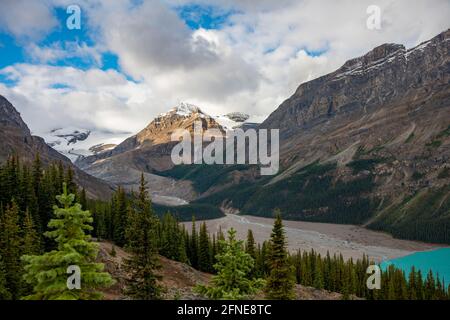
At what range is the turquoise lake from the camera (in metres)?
149

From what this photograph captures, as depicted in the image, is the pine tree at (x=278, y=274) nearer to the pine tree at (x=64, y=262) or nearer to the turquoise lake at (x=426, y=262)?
the pine tree at (x=64, y=262)

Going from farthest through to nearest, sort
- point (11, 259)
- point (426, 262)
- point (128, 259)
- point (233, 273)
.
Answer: point (426, 262), point (11, 259), point (128, 259), point (233, 273)

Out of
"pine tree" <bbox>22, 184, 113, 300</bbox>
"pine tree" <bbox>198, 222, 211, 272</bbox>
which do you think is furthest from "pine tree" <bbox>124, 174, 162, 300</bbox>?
"pine tree" <bbox>198, 222, 211, 272</bbox>

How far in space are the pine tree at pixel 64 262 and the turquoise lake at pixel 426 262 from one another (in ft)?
473

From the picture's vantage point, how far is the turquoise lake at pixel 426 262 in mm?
148512

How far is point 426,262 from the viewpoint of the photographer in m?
165

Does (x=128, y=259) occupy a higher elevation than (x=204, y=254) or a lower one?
higher

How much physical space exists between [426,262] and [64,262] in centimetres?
17376

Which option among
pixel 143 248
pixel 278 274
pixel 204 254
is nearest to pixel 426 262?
pixel 204 254

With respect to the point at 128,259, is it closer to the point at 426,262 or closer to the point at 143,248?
the point at 143,248

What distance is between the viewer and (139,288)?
31.3m
